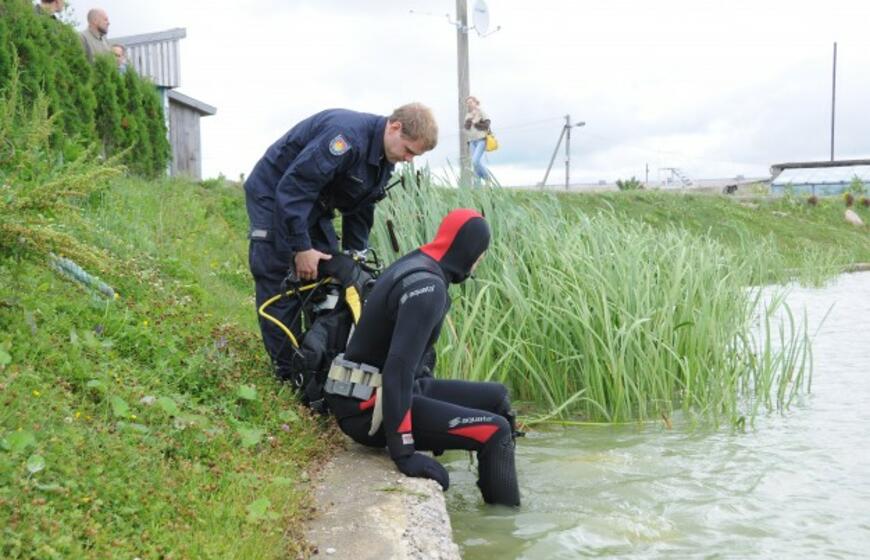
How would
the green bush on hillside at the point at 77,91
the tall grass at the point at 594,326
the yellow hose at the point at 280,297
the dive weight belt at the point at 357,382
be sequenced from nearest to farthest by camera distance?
1. the dive weight belt at the point at 357,382
2. the yellow hose at the point at 280,297
3. the tall grass at the point at 594,326
4. the green bush on hillside at the point at 77,91

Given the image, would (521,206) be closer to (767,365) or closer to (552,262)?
(552,262)

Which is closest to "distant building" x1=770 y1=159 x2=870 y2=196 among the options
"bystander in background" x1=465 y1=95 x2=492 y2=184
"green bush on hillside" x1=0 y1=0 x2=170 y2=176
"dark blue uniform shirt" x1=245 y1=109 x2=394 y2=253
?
"bystander in background" x1=465 y1=95 x2=492 y2=184

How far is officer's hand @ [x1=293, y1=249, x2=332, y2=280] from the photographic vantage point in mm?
4438

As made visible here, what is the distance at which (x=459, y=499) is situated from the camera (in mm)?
4324

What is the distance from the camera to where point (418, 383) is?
4250 millimetres

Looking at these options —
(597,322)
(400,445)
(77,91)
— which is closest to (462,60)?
(77,91)

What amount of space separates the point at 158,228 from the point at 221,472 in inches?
183

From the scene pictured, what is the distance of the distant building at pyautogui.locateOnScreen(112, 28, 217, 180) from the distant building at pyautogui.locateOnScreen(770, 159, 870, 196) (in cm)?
1994

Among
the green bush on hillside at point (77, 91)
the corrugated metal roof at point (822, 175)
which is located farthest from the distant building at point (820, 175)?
the green bush on hillside at point (77, 91)

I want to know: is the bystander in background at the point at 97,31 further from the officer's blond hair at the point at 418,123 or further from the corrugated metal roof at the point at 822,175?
the corrugated metal roof at the point at 822,175

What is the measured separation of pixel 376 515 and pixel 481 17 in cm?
1207

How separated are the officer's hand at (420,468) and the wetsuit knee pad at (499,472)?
0.29 m

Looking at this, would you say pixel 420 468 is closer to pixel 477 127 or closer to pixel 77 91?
pixel 77 91

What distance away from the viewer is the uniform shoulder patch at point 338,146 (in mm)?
4332
